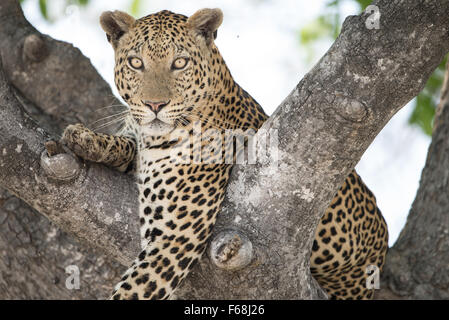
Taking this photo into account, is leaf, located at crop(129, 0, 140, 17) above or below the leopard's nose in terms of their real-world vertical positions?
above

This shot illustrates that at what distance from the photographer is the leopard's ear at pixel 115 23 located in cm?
517

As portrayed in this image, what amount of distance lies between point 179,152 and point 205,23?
1087 mm

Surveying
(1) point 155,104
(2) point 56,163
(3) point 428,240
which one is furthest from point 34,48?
(3) point 428,240

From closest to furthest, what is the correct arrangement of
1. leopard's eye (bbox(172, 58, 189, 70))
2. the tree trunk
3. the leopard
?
1. the leopard
2. leopard's eye (bbox(172, 58, 189, 70))
3. the tree trunk

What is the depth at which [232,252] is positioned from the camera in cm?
413

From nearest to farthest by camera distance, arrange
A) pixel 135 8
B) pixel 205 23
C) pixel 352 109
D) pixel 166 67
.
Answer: pixel 352 109 → pixel 166 67 → pixel 205 23 → pixel 135 8

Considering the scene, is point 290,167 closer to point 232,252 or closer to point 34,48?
point 232,252

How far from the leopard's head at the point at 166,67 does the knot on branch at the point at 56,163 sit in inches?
33.1

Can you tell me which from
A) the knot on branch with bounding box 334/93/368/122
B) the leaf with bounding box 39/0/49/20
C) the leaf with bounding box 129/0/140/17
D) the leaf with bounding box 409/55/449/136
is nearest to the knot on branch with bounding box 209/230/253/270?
the knot on branch with bounding box 334/93/368/122

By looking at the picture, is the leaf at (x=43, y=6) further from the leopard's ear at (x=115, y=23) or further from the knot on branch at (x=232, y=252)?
the knot on branch at (x=232, y=252)

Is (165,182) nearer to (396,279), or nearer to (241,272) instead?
(241,272)

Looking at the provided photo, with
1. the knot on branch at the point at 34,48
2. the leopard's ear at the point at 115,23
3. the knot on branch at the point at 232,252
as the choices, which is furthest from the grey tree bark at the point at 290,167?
the knot on branch at the point at 34,48

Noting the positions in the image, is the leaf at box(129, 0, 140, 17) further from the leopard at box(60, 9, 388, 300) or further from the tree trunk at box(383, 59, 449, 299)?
the tree trunk at box(383, 59, 449, 299)

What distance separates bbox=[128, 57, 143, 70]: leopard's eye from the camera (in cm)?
499
